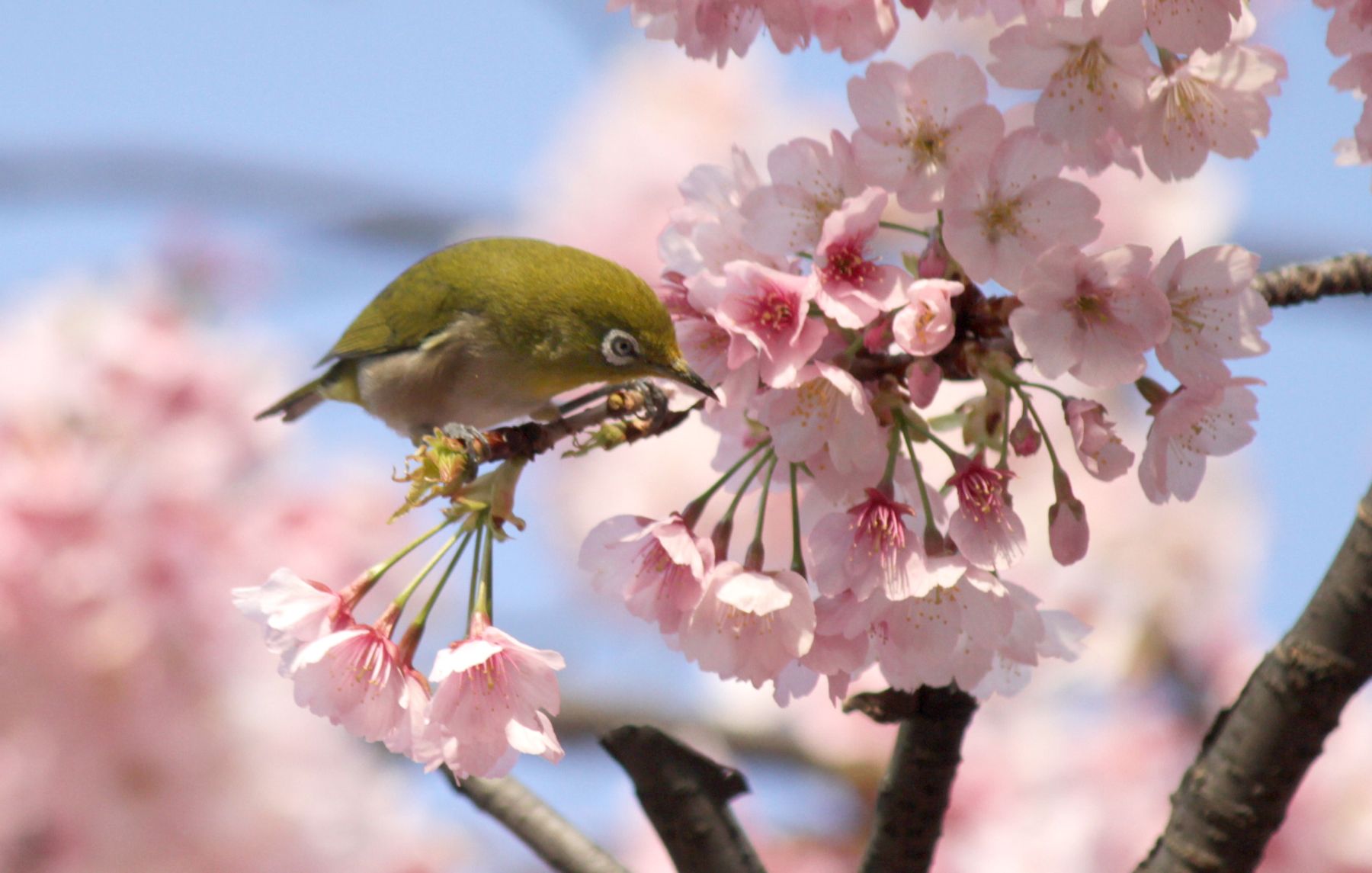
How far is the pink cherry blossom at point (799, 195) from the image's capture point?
1.51 metres

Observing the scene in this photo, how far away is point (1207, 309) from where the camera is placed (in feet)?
4.65

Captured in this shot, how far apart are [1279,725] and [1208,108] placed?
0.78m

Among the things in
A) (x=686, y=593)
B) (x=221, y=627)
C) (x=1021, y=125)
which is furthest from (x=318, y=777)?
(x=1021, y=125)

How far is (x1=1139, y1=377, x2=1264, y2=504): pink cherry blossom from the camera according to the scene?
1.47m

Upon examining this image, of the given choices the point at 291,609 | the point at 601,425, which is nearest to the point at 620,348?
the point at 601,425

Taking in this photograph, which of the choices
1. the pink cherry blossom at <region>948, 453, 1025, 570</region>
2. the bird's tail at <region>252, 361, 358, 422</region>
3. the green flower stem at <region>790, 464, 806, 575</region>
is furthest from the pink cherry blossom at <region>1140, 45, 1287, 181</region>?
the bird's tail at <region>252, 361, 358, 422</region>

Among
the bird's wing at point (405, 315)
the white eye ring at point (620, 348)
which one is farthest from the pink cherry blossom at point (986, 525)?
the bird's wing at point (405, 315)

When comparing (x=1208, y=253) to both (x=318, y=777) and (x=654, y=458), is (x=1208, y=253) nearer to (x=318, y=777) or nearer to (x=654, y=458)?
(x=318, y=777)

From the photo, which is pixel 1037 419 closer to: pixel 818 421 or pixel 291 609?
pixel 818 421

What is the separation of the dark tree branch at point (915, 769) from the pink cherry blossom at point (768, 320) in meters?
0.47

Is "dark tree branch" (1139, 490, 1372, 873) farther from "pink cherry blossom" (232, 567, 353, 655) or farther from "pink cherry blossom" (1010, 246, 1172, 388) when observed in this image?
"pink cherry blossom" (232, 567, 353, 655)

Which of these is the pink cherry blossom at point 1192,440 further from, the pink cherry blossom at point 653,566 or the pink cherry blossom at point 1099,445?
the pink cherry blossom at point 653,566

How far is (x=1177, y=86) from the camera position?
1548 mm

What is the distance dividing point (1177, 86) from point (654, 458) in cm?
653
